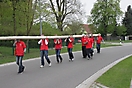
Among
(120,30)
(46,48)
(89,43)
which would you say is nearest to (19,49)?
(46,48)

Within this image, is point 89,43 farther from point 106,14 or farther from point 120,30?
point 120,30

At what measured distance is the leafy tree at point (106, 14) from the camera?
64.8 metres

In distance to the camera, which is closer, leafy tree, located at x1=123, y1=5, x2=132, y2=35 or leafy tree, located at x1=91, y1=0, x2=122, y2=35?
leafy tree, located at x1=91, y1=0, x2=122, y2=35

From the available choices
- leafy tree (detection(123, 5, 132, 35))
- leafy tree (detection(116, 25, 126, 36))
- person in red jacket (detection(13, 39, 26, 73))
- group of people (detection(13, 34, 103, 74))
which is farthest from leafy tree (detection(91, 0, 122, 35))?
person in red jacket (detection(13, 39, 26, 73))

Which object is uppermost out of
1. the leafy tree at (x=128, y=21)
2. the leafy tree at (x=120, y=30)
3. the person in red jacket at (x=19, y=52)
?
the leafy tree at (x=128, y=21)

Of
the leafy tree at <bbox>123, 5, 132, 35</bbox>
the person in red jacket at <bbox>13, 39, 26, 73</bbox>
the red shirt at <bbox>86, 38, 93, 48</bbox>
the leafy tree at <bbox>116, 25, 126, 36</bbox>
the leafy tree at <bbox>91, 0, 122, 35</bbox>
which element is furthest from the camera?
the leafy tree at <bbox>123, 5, 132, 35</bbox>

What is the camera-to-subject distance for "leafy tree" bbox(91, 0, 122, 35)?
64812 mm

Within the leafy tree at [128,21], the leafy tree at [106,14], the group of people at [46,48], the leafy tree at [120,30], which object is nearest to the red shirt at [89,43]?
the group of people at [46,48]

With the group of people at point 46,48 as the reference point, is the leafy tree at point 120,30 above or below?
above

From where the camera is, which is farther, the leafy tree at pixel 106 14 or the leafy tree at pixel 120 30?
the leafy tree at pixel 120 30

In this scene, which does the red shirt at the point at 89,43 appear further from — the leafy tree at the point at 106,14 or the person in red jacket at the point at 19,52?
the leafy tree at the point at 106,14

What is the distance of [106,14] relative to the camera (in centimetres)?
6444

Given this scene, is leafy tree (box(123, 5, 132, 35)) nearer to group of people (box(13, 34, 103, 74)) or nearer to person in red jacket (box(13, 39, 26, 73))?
group of people (box(13, 34, 103, 74))

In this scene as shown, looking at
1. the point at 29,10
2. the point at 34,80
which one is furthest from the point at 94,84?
the point at 29,10
